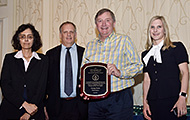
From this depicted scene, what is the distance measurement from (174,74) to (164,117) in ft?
1.42

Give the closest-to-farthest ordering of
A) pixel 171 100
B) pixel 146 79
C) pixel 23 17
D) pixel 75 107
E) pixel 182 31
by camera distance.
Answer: pixel 171 100 < pixel 146 79 < pixel 75 107 < pixel 182 31 < pixel 23 17

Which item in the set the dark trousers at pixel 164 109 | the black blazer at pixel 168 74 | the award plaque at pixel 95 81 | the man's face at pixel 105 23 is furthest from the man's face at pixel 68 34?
the dark trousers at pixel 164 109

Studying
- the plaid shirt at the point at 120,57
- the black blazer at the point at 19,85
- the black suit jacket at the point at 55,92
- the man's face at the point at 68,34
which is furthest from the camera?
the man's face at the point at 68,34

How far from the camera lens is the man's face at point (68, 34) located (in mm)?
2910

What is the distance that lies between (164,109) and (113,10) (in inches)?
69.5

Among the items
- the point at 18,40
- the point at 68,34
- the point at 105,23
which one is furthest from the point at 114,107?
the point at 18,40

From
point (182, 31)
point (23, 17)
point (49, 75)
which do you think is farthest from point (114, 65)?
point (23, 17)

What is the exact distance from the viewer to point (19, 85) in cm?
262

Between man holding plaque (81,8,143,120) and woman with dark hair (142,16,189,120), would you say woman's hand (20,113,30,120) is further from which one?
woman with dark hair (142,16,189,120)

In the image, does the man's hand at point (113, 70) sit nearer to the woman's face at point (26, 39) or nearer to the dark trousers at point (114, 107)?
the dark trousers at point (114, 107)

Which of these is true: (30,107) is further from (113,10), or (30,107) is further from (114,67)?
(113,10)

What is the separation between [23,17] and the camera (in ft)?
13.0

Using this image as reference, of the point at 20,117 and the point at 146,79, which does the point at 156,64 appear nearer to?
the point at 146,79

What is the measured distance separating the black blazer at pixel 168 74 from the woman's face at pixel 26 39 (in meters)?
1.47
